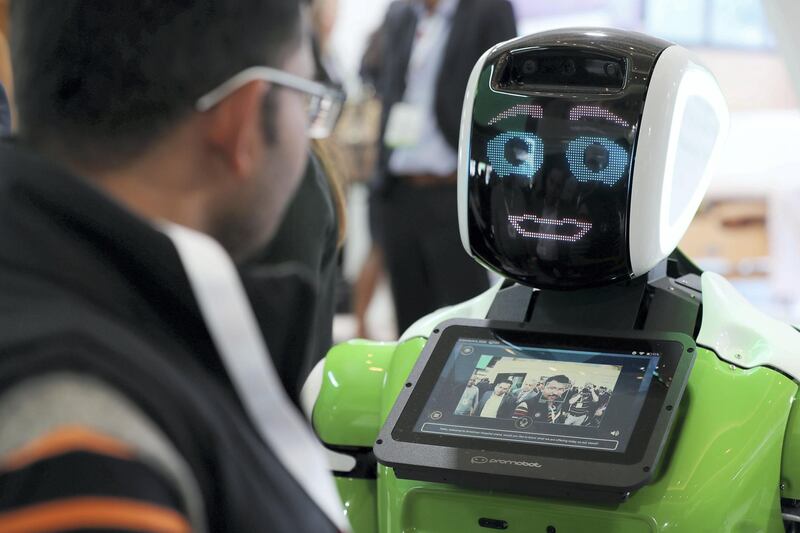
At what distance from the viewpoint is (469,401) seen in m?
1.48

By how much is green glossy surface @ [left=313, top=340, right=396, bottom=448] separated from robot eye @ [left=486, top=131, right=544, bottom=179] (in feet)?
1.12

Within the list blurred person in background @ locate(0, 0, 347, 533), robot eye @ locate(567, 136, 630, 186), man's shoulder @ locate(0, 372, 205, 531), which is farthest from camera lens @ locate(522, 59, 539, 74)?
man's shoulder @ locate(0, 372, 205, 531)

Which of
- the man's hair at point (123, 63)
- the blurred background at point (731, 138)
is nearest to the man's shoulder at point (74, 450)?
the man's hair at point (123, 63)

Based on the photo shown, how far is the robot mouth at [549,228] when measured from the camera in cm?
149

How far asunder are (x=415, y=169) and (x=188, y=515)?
2.90m

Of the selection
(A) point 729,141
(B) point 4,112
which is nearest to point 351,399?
(B) point 4,112

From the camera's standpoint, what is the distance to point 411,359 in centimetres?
161

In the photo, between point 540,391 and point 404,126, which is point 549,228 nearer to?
point 540,391

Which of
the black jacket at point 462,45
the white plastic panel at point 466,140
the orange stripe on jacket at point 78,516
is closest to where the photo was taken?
the orange stripe on jacket at point 78,516

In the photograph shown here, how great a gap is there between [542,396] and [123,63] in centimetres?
95

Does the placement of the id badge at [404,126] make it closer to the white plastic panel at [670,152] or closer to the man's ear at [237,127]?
the white plastic panel at [670,152]

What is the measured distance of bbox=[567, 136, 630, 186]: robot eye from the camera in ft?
4.76

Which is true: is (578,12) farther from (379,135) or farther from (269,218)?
(269,218)

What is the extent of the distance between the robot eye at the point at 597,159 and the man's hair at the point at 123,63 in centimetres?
91
